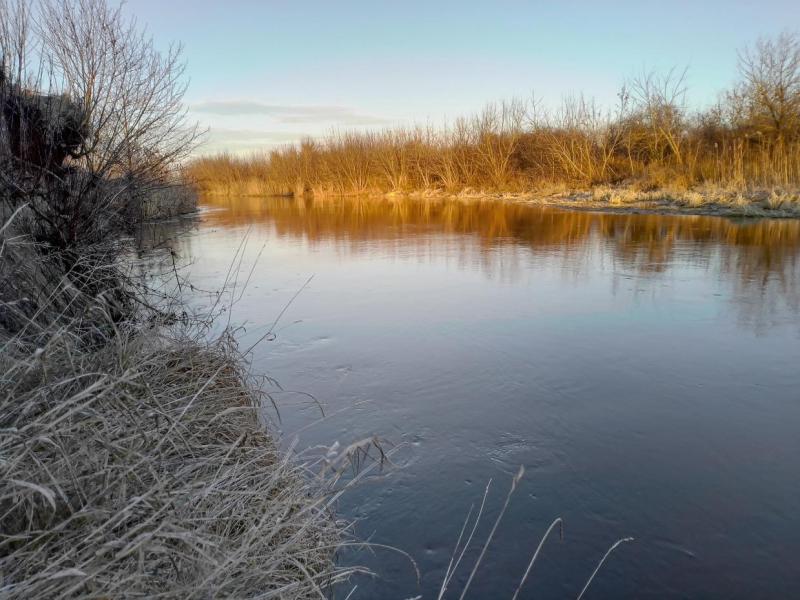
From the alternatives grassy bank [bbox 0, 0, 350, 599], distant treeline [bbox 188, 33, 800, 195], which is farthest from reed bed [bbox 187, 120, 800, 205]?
grassy bank [bbox 0, 0, 350, 599]

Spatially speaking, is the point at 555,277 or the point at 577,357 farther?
the point at 555,277

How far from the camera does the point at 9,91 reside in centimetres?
458

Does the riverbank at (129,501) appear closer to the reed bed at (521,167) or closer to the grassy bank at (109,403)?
the grassy bank at (109,403)

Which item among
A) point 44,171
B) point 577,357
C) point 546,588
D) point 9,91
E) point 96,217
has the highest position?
point 9,91

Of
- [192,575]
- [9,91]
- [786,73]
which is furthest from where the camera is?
[786,73]

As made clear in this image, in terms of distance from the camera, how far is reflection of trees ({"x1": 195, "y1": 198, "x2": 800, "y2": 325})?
841 cm

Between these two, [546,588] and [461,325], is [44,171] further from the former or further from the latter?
[546,588]

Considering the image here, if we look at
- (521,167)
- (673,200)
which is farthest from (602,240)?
(521,167)

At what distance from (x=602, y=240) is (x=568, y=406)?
9062 mm

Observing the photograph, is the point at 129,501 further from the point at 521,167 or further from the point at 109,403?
the point at 521,167

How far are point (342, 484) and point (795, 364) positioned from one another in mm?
4308

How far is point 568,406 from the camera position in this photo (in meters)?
4.37

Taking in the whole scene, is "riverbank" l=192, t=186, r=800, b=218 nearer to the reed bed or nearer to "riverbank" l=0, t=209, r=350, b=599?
the reed bed

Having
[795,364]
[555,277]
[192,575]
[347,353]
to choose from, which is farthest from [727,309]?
[192,575]
